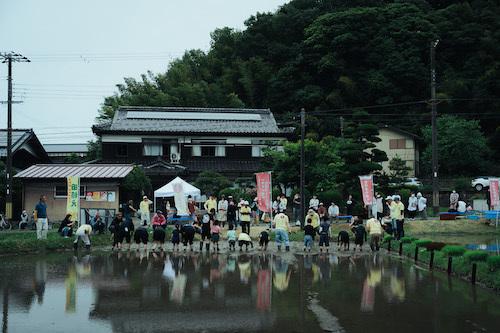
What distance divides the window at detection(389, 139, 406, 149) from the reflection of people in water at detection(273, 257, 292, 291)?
32.8 m

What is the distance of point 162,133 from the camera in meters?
39.9

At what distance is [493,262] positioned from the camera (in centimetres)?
1153

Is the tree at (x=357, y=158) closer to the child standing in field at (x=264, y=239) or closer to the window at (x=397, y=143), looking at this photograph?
the child standing in field at (x=264, y=239)

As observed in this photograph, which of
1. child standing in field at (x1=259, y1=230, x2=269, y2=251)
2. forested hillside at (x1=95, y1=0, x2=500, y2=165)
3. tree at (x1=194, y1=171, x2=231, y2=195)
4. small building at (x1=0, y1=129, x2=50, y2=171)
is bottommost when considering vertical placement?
child standing in field at (x1=259, y1=230, x2=269, y2=251)

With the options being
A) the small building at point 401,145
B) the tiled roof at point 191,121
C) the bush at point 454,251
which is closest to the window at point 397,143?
the small building at point 401,145

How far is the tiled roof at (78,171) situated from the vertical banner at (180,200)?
336 centimetres

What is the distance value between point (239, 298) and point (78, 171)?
65.6ft

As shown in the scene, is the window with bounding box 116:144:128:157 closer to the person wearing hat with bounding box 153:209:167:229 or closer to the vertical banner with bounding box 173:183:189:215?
the vertical banner with bounding box 173:183:189:215

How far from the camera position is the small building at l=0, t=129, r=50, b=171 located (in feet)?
111

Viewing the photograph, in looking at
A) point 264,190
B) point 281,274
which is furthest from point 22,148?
point 281,274

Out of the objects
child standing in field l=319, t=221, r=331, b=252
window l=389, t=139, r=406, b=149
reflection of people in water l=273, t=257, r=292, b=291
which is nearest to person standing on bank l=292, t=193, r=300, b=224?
child standing in field l=319, t=221, r=331, b=252

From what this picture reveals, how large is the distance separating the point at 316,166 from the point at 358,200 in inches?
124

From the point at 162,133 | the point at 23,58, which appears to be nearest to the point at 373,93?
the point at 162,133

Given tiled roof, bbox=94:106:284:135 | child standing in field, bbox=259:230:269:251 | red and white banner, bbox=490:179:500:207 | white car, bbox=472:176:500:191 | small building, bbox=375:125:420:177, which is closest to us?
child standing in field, bbox=259:230:269:251
